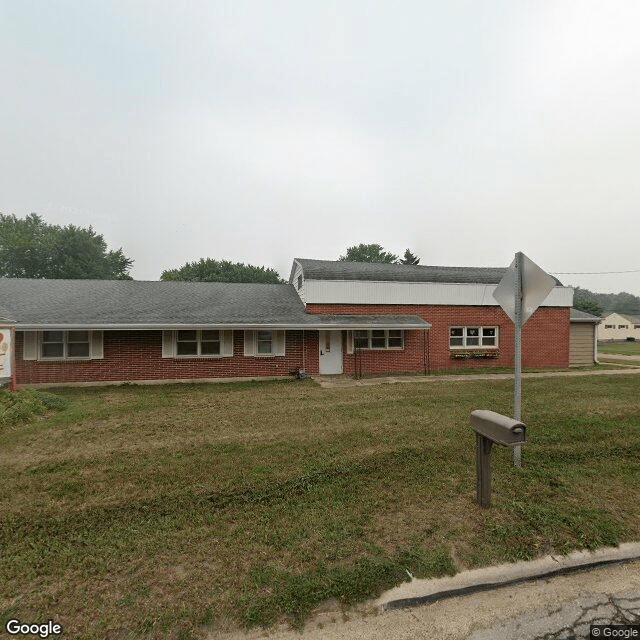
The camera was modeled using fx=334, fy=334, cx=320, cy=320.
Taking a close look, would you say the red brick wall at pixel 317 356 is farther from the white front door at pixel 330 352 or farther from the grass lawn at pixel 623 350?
the grass lawn at pixel 623 350

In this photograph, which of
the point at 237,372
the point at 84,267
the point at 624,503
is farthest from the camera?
the point at 84,267

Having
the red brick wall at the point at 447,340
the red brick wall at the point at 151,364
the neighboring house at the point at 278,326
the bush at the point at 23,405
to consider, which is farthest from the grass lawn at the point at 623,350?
the bush at the point at 23,405

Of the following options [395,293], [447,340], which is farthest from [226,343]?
[447,340]

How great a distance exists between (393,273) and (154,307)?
11.4 meters

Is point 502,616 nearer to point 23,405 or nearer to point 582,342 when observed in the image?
point 23,405

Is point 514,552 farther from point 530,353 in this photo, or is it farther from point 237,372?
point 530,353

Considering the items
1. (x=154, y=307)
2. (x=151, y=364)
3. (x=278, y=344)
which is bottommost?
(x=151, y=364)

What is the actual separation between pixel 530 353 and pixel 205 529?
18199 mm

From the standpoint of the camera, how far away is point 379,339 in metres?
15.6

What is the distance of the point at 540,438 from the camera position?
6172 millimetres

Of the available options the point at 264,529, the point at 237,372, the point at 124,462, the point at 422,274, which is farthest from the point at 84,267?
the point at 264,529

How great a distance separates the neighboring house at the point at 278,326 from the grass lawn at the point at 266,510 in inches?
242

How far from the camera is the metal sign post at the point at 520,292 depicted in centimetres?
456

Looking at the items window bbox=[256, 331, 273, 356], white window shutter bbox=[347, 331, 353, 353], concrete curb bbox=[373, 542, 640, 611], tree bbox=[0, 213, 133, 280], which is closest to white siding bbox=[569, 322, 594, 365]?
white window shutter bbox=[347, 331, 353, 353]
